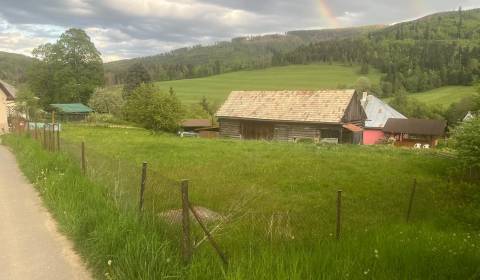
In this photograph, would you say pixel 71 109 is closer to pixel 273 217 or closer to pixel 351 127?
pixel 351 127

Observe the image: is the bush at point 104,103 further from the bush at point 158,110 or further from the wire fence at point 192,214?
the wire fence at point 192,214

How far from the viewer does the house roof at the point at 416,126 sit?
50.3 meters

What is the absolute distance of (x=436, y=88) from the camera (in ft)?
326

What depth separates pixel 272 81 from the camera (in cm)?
11556

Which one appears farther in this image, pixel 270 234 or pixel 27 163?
pixel 27 163

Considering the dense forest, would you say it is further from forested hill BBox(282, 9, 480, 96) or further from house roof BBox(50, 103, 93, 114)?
house roof BBox(50, 103, 93, 114)

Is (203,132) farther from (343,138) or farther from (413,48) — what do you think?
(413,48)

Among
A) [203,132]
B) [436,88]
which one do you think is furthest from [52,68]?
[436,88]

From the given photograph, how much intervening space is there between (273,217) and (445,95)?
90838 mm

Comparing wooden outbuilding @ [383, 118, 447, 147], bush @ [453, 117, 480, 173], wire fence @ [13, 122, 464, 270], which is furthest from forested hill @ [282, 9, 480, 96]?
wire fence @ [13, 122, 464, 270]

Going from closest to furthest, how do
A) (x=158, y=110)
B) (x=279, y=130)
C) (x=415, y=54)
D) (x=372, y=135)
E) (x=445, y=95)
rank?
(x=279, y=130)
(x=158, y=110)
(x=372, y=135)
(x=445, y=95)
(x=415, y=54)

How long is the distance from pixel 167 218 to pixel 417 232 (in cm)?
429

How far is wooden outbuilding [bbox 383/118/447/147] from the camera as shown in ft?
165

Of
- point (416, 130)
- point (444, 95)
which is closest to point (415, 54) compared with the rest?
point (444, 95)
